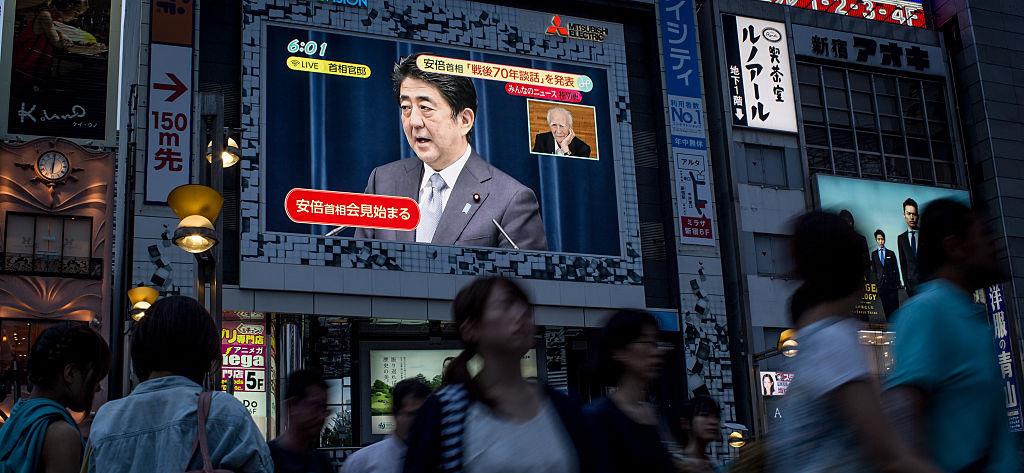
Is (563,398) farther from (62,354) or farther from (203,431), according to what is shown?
(62,354)

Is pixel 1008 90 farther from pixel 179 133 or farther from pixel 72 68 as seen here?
pixel 72 68

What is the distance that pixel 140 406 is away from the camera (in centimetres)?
343

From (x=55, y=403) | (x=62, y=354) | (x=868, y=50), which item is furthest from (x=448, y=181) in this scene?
(x=55, y=403)

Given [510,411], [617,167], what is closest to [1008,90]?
[617,167]

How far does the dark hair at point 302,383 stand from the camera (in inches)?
230

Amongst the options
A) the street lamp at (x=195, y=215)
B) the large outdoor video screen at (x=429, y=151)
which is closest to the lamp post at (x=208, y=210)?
the street lamp at (x=195, y=215)

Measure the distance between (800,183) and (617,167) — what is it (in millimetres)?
5302

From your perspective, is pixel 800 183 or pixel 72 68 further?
pixel 72 68

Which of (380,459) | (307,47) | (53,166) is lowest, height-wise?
(380,459)

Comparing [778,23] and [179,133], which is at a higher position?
[778,23]

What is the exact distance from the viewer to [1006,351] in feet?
93.2

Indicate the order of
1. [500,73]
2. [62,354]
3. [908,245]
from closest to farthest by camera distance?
[62,354] < [500,73] < [908,245]
